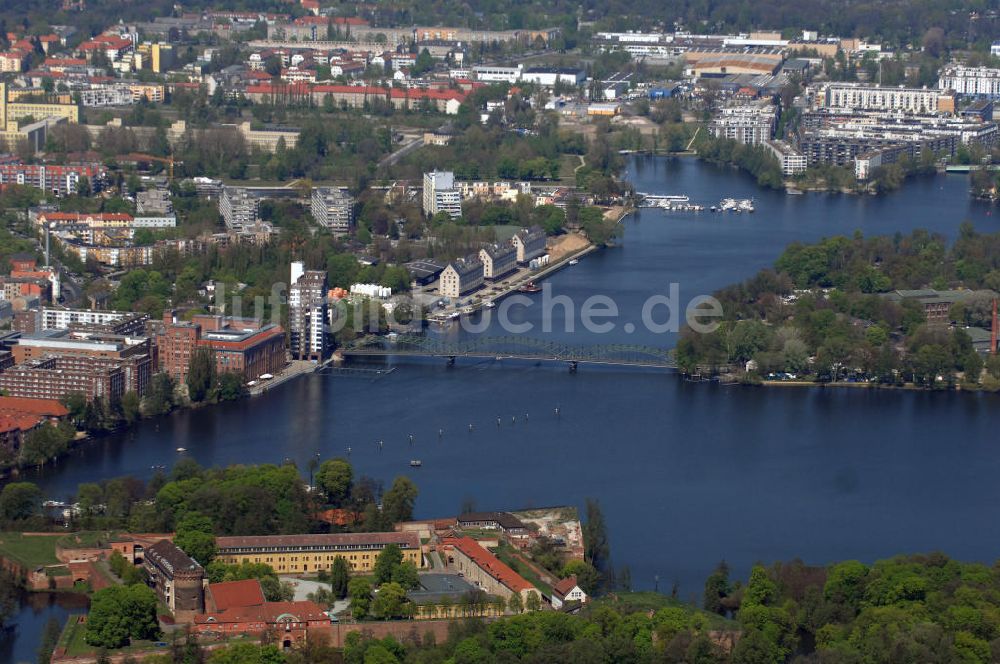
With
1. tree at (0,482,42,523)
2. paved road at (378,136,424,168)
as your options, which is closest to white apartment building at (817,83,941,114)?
paved road at (378,136,424,168)

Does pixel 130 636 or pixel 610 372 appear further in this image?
pixel 610 372

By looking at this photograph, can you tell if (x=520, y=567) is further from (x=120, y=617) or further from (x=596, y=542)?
(x=120, y=617)

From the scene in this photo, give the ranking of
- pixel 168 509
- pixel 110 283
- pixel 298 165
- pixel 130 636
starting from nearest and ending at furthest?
1. pixel 130 636
2. pixel 168 509
3. pixel 110 283
4. pixel 298 165

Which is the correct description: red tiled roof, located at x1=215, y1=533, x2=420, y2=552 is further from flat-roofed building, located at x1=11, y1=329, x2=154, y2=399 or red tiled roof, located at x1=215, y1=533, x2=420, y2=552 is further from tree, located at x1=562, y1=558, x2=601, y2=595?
flat-roofed building, located at x1=11, y1=329, x2=154, y2=399

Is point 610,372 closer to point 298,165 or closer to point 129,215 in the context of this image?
point 129,215

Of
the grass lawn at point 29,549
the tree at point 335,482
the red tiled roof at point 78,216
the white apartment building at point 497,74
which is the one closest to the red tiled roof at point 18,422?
the grass lawn at point 29,549

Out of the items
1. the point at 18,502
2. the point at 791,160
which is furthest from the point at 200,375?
the point at 791,160

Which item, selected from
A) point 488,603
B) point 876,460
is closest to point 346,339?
point 876,460
